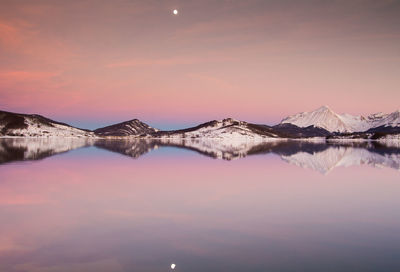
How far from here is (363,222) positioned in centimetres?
2166

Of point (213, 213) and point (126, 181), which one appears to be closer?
point (213, 213)

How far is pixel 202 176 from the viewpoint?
4544cm

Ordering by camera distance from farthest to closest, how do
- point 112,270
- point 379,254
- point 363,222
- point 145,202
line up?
point 145,202
point 363,222
point 379,254
point 112,270

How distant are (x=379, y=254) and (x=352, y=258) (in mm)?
1531

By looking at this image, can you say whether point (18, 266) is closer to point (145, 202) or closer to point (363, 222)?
point (145, 202)

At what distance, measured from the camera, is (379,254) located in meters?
15.6

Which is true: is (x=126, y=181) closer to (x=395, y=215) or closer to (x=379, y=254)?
(x=395, y=215)

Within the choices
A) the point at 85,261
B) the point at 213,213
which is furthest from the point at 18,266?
the point at 213,213

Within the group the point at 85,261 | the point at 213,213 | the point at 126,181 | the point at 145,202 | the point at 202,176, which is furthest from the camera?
the point at 202,176

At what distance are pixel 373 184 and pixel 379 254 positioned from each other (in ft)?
86.4

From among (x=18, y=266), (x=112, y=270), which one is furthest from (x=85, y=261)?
(x=18, y=266)

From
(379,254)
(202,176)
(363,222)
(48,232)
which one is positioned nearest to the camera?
(379,254)

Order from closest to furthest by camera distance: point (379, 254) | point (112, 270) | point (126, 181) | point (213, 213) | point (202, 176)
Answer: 1. point (112, 270)
2. point (379, 254)
3. point (213, 213)
4. point (126, 181)
5. point (202, 176)

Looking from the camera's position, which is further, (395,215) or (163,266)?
(395,215)
